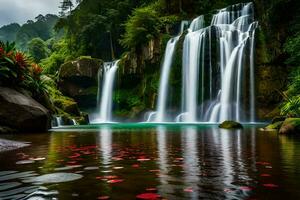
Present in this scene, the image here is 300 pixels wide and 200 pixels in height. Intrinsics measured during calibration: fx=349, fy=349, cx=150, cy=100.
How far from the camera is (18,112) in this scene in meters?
16.6

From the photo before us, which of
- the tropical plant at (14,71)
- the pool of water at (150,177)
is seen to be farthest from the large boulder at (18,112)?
the pool of water at (150,177)

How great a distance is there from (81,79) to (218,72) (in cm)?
1716

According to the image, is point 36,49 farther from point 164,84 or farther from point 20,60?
point 20,60

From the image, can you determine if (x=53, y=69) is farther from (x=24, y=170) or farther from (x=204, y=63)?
(x=24, y=170)

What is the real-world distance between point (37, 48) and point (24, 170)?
77536 millimetres

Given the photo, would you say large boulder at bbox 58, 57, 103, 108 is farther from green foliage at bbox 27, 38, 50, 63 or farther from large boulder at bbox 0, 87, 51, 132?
green foliage at bbox 27, 38, 50, 63

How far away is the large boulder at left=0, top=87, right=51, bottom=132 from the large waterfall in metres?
18.7

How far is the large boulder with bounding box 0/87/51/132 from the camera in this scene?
1642 centimetres

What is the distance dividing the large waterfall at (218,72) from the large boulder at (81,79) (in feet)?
30.6

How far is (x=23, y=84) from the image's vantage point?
1991 cm

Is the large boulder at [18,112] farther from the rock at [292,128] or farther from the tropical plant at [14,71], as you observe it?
the rock at [292,128]

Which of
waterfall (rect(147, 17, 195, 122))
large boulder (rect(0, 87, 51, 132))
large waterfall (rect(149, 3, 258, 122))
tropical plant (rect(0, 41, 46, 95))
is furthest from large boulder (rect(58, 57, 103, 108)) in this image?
large boulder (rect(0, 87, 51, 132))

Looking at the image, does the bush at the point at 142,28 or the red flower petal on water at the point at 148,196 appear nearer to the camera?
the red flower petal on water at the point at 148,196

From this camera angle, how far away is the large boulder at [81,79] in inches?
1642
